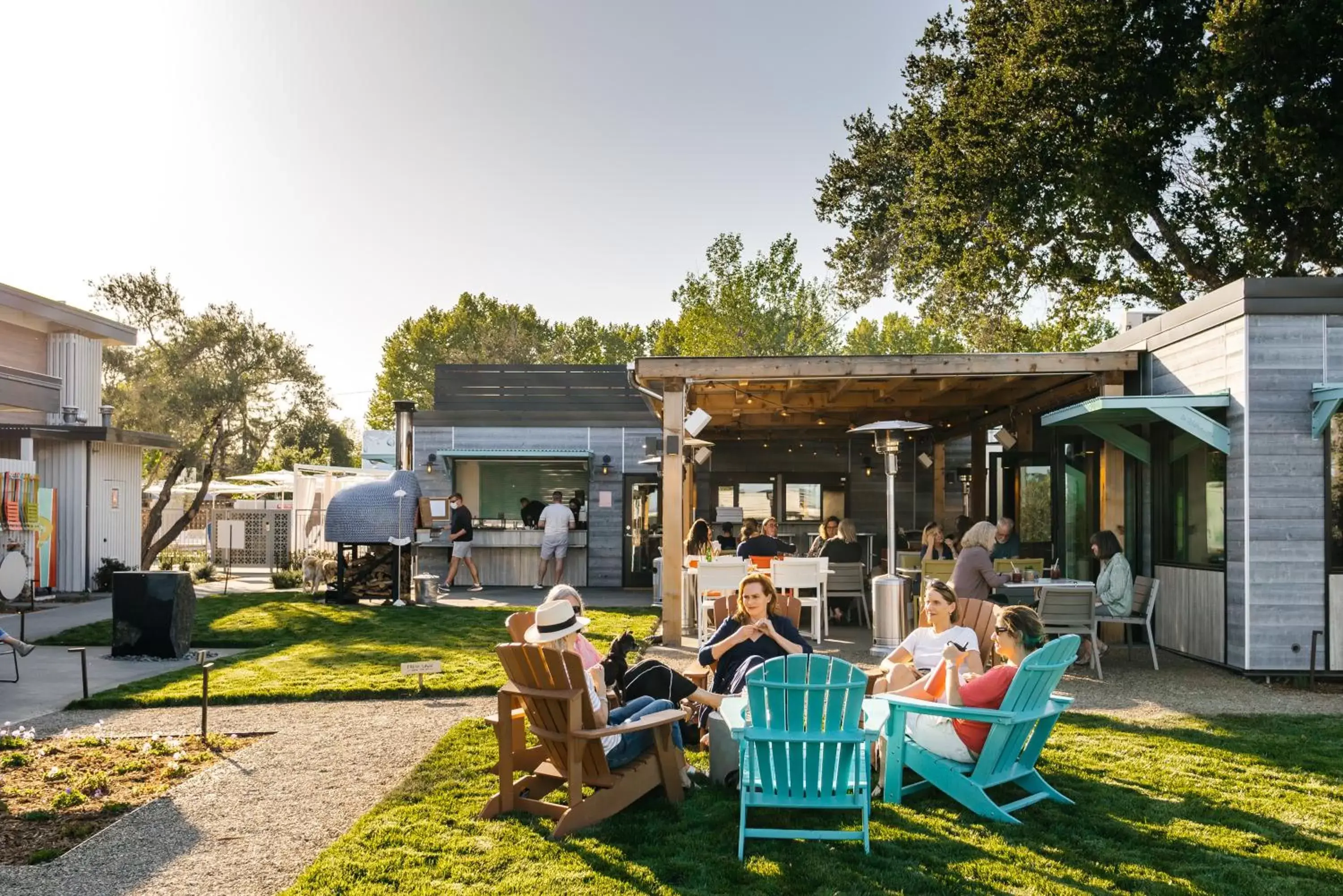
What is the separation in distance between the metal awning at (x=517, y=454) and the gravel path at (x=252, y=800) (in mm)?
10543

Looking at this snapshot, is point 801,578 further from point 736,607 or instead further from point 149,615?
point 149,615

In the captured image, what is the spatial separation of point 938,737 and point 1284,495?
16.2 ft

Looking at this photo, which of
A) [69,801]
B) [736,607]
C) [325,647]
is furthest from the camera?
[325,647]

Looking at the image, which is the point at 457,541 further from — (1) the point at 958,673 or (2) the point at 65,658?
(1) the point at 958,673

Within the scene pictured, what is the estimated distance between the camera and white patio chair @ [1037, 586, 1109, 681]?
8.76 metres

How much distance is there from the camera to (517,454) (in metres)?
18.2

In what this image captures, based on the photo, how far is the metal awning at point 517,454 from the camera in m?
18.2

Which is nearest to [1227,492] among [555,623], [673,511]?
[673,511]

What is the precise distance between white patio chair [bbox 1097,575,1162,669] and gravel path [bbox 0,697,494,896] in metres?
5.52

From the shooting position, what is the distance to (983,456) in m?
16.1

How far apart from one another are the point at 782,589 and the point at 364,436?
2570 centimetres

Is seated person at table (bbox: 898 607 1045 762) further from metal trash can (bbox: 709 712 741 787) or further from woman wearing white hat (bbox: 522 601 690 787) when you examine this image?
woman wearing white hat (bbox: 522 601 690 787)

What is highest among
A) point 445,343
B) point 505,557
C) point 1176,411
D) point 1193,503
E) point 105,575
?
point 445,343

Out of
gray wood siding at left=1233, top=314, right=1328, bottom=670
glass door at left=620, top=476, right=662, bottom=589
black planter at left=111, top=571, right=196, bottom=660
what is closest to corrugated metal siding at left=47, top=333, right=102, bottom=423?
black planter at left=111, top=571, right=196, bottom=660
